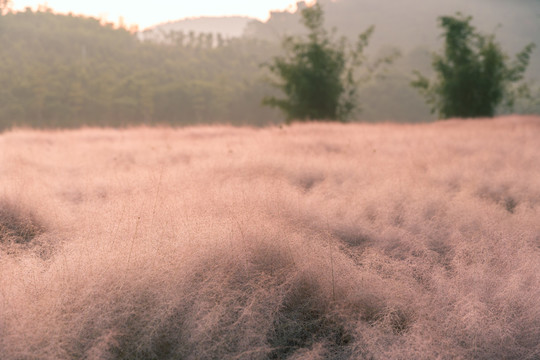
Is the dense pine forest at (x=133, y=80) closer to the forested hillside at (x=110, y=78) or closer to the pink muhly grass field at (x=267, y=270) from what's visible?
the forested hillside at (x=110, y=78)

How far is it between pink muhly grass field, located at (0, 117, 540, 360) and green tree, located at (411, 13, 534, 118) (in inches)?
673

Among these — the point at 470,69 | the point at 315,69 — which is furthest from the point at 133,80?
the point at 470,69

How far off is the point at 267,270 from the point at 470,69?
20.8 meters

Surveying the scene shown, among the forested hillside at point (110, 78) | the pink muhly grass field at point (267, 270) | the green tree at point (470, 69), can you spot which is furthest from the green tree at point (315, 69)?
the forested hillside at point (110, 78)

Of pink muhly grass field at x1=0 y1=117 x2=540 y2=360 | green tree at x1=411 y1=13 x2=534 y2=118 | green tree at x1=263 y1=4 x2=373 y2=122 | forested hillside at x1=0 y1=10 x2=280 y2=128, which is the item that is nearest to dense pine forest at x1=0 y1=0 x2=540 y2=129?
forested hillside at x1=0 y1=10 x2=280 y2=128

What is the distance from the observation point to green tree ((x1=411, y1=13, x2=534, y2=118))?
64.6ft

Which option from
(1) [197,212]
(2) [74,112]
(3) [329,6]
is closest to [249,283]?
(1) [197,212]

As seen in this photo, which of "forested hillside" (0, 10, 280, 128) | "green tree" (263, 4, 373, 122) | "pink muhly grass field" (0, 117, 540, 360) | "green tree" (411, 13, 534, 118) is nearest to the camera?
"pink muhly grass field" (0, 117, 540, 360)

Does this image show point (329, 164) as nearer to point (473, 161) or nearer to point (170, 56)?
point (473, 161)

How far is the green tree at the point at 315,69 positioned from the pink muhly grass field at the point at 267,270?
14681 millimetres

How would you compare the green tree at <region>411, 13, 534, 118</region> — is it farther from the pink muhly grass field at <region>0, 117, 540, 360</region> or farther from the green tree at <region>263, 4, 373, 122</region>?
the pink muhly grass field at <region>0, 117, 540, 360</region>

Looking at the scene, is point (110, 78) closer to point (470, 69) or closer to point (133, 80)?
point (133, 80)

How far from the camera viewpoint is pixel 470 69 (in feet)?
64.9

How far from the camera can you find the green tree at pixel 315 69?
61.8 feet
